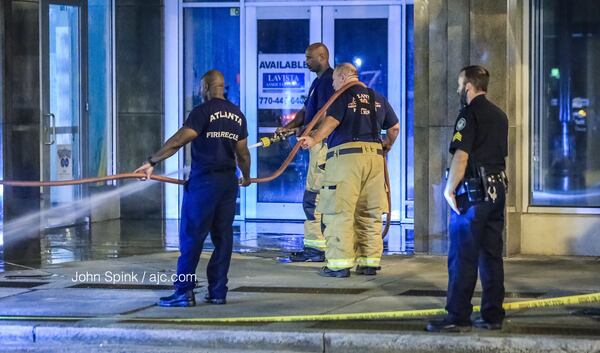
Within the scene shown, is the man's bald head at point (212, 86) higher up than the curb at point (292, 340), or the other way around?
the man's bald head at point (212, 86)

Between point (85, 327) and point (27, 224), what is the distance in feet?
11.9

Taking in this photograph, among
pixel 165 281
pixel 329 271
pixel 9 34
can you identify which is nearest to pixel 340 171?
pixel 329 271

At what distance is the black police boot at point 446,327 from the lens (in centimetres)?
745

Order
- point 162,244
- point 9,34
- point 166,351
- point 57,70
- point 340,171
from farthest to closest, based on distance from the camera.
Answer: point 57,70 < point 162,244 < point 9,34 < point 340,171 < point 166,351

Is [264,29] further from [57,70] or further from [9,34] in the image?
[9,34]

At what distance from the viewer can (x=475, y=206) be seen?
7.44 m

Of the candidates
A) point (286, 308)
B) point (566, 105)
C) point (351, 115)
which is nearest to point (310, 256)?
point (351, 115)

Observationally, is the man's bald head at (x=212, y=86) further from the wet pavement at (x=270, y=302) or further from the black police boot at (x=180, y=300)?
the wet pavement at (x=270, y=302)

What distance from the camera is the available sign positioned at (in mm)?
15531

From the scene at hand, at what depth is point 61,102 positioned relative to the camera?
15.3 m

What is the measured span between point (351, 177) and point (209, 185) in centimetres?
178

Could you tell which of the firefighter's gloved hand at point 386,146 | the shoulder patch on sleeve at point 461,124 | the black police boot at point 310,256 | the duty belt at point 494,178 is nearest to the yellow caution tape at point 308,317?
the duty belt at point 494,178

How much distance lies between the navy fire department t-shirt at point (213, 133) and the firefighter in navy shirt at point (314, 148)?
80.9 inches

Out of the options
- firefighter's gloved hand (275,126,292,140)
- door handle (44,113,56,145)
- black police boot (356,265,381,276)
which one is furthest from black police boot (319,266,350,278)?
door handle (44,113,56,145)
